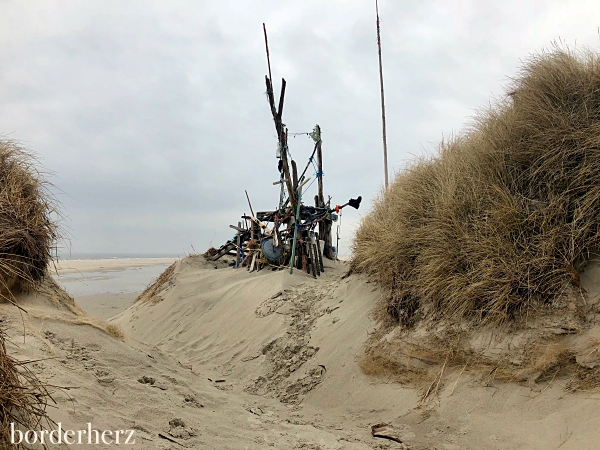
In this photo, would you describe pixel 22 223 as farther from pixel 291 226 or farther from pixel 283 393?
pixel 291 226

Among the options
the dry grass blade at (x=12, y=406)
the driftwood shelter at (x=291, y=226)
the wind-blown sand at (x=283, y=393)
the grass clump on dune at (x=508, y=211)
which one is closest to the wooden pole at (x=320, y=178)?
the driftwood shelter at (x=291, y=226)

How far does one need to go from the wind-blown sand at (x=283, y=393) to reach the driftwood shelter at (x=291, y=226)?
284cm

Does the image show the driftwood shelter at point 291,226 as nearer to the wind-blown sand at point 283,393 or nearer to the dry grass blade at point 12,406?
the wind-blown sand at point 283,393

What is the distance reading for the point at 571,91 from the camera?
502cm

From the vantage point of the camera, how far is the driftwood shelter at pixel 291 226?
33.2 ft

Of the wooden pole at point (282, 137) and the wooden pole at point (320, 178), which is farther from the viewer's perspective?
the wooden pole at point (320, 178)

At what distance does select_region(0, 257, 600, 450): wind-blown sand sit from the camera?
10.4ft

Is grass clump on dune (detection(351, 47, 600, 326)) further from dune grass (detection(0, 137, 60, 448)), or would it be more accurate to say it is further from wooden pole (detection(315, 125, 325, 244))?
wooden pole (detection(315, 125, 325, 244))

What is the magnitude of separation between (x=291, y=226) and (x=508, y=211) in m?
6.55

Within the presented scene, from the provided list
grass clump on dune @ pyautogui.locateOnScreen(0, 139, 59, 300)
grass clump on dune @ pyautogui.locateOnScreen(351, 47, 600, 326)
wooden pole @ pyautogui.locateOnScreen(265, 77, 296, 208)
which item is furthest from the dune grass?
wooden pole @ pyautogui.locateOnScreen(265, 77, 296, 208)

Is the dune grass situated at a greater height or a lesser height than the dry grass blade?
greater

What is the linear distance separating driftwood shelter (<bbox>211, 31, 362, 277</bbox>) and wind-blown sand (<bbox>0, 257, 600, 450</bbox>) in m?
2.84

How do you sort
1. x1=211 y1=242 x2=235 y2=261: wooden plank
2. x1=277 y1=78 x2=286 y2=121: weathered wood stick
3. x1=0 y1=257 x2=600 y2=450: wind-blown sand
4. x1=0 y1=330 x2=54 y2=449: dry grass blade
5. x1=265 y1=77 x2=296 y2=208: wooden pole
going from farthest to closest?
x1=211 y1=242 x2=235 y2=261: wooden plank, x1=265 y1=77 x2=296 y2=208: wooden pole, x1=277 y1=78 x2=286 y2=121: weathered wood stick, x1=0 y1=257 x2=600 y2=450: wind-blown sand, x1=0 y1=330 x2=54 y2=449: dry grass blade

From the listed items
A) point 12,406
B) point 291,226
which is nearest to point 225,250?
point 291,226
